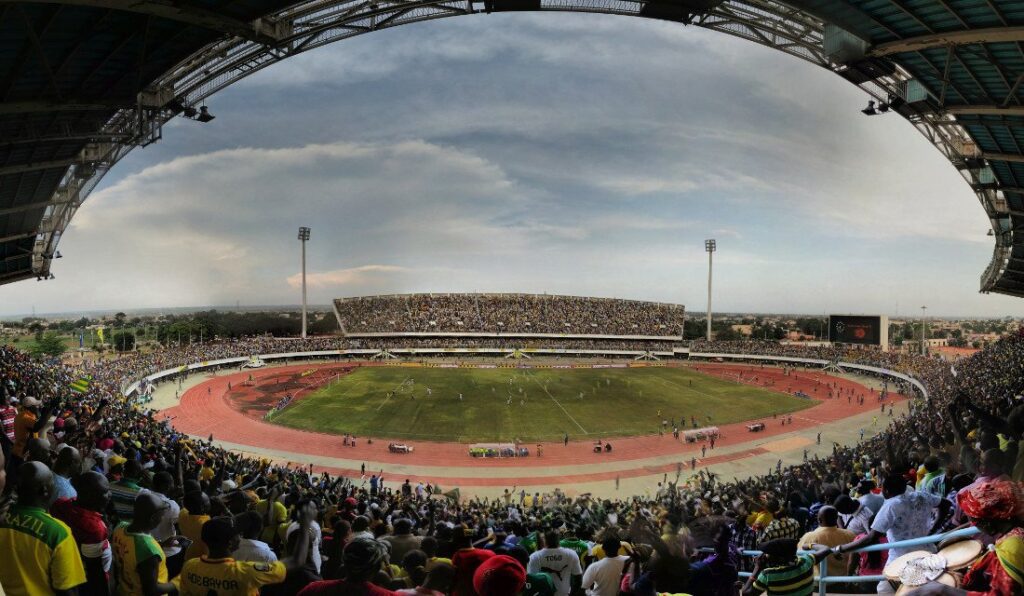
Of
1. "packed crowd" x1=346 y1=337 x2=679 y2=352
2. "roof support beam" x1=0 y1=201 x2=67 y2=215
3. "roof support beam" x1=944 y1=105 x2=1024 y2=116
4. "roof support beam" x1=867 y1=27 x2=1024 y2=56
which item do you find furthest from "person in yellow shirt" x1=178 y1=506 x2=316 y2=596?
"packed crowd" x1=346 y1=337 x2=679 y2=352

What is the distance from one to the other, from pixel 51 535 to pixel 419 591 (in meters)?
2.41

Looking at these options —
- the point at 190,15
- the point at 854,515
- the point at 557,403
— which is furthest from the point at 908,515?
the point at 557,403

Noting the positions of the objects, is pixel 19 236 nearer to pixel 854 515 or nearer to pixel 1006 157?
pixel 854 515

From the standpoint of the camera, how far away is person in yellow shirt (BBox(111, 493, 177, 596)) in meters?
3.81

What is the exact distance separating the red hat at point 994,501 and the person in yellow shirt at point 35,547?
18.2ft

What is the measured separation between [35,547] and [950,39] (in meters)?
18.8

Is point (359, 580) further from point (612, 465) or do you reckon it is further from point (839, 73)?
point (612, 465)

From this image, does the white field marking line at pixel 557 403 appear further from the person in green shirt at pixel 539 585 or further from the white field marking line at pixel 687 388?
the person in green shirt at pixel 539 585

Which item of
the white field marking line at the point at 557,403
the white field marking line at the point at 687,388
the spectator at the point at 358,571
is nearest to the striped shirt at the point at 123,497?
the spectator at the point at 358,571

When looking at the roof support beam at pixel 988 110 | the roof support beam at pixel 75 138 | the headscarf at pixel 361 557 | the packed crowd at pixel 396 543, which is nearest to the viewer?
the headscarf at pixel 361 557

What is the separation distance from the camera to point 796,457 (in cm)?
2884

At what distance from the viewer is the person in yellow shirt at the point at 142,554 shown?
3.81 metres

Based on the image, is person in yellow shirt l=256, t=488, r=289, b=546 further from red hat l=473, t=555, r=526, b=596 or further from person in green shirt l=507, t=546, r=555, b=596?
red hat l=473, t=555, r=526, b=596

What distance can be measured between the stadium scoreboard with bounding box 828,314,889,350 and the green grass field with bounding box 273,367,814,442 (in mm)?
21168
